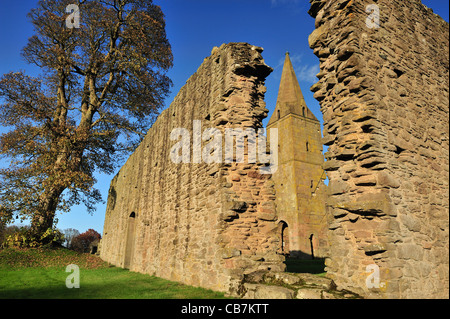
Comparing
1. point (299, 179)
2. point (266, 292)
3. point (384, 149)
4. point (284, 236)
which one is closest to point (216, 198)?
point (266, 292)

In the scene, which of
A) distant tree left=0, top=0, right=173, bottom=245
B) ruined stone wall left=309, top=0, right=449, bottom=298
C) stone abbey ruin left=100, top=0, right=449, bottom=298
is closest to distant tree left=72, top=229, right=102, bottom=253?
distant tree left=0, top=0, right=173, bottom=245

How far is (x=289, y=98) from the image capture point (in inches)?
1059

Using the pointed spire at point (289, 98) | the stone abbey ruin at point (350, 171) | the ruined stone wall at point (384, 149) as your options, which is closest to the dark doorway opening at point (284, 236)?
the pointed spire at point (289, 98)

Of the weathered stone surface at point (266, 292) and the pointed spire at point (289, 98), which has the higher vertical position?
the pointed spire at point (289, 98)

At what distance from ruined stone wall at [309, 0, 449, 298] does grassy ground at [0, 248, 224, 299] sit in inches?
118

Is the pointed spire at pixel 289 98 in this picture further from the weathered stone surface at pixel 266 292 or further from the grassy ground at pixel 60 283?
the weathered stone surface at pixel 266 292

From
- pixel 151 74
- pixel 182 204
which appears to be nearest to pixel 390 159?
pixel 182 204

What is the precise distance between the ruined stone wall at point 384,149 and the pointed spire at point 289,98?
1996cm

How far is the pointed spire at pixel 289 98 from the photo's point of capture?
26.0 metres

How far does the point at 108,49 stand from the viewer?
1730 cm

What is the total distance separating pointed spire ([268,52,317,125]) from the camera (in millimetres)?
25984

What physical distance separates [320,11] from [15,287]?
9948 millimetres

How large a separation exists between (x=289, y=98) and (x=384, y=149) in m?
23.3
